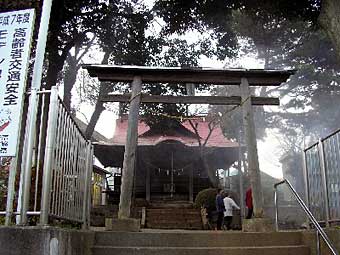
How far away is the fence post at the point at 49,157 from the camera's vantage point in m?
4.02

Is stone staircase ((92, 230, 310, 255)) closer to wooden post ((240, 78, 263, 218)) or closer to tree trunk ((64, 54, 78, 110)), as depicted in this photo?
wooden post ((240, 78, 263, 218))

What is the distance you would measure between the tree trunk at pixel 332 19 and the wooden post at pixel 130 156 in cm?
423

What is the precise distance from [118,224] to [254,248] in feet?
9.53

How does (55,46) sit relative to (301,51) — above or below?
below

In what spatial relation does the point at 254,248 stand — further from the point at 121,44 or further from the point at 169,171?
the point at 169,171

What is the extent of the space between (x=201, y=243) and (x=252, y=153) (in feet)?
9.29

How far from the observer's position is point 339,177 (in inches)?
241

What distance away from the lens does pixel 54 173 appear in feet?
14.7

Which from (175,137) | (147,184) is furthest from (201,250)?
(147,184)

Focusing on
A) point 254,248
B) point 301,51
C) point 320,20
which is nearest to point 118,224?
point 254,248

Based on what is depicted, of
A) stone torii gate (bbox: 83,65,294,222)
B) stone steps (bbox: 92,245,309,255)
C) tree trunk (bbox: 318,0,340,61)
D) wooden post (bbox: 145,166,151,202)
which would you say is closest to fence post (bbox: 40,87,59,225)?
stone steps (bbox: 92,245,309,255)

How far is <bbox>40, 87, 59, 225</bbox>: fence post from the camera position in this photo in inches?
158

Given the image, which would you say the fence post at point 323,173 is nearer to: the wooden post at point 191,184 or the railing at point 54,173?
the railing at point 54,173

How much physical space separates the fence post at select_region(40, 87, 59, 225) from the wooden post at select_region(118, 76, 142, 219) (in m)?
4.51
